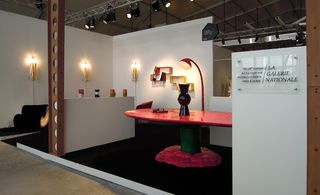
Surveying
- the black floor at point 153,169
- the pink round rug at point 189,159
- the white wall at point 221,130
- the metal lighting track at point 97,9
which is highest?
the metal lighting track at point 97,9

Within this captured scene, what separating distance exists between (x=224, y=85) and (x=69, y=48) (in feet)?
17.8

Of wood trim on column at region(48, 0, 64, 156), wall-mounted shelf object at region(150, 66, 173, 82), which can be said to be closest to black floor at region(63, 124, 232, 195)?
wood trim on column at region(48, 0, 64, 156)

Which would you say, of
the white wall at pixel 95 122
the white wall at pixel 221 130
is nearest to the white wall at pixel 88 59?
the white wall at pixel 95 122

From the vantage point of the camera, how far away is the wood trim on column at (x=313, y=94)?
155 cm

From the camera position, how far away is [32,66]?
7.02 m

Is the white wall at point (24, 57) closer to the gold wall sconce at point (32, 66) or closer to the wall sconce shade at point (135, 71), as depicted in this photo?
the gold wall sconce at point (32, 66)

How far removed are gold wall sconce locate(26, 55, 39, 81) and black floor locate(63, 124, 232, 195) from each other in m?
4.09

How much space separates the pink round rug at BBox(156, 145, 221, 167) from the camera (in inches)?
130

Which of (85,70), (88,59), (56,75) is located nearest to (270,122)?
(56,75)

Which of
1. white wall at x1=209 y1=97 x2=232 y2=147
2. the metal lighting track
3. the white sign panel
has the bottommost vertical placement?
white wall at x1=209 y1=97 x2=232 y2=147

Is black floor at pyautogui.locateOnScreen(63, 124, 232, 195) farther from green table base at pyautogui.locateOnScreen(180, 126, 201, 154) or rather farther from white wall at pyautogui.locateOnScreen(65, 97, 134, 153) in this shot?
green table base at pyautogui.locateOnScreen(180, 126, 201, 154)

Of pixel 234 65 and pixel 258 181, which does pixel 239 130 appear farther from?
pixel 234 65

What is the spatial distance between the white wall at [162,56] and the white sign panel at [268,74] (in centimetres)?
484

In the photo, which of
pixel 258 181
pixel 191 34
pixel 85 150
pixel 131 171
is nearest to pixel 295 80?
pixel 258 181
